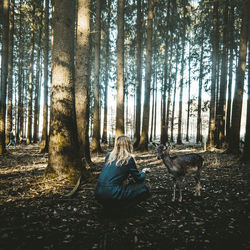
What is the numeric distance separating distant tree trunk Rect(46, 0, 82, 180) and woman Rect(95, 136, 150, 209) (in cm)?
253

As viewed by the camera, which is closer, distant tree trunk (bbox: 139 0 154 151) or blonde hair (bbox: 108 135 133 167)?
blonde hair (bbox: 108 135 133 167)

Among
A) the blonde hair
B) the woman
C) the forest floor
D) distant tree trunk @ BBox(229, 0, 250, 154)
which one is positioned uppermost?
distant tree trunk @ BBox(229, 0, 250, 154)

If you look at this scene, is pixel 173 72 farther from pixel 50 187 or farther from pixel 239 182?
pixel 50 187

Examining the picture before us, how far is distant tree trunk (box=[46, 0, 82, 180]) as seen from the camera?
591 centimetres

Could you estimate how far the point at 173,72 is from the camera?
80.3ft

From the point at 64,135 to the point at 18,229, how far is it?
3074mm

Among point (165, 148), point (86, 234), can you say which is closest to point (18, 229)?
point (86, 234)

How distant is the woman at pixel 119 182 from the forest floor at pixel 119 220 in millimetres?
444

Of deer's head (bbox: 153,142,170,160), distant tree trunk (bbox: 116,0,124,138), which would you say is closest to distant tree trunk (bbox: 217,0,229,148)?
distant tree trunk (bbox: 116,0,124,138)

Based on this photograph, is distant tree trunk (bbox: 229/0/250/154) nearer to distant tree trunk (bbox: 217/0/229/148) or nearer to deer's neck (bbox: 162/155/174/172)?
distant tree trunk (bbox: 217/0/229/148)

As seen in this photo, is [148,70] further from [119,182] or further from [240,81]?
[119,182]

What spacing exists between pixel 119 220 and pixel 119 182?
0.82 m

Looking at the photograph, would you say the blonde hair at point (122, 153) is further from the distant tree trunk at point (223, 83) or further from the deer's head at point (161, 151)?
the distant tree trunk at point (223, 83)

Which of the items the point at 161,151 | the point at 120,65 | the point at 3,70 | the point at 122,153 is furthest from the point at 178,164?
the point at 3,70
